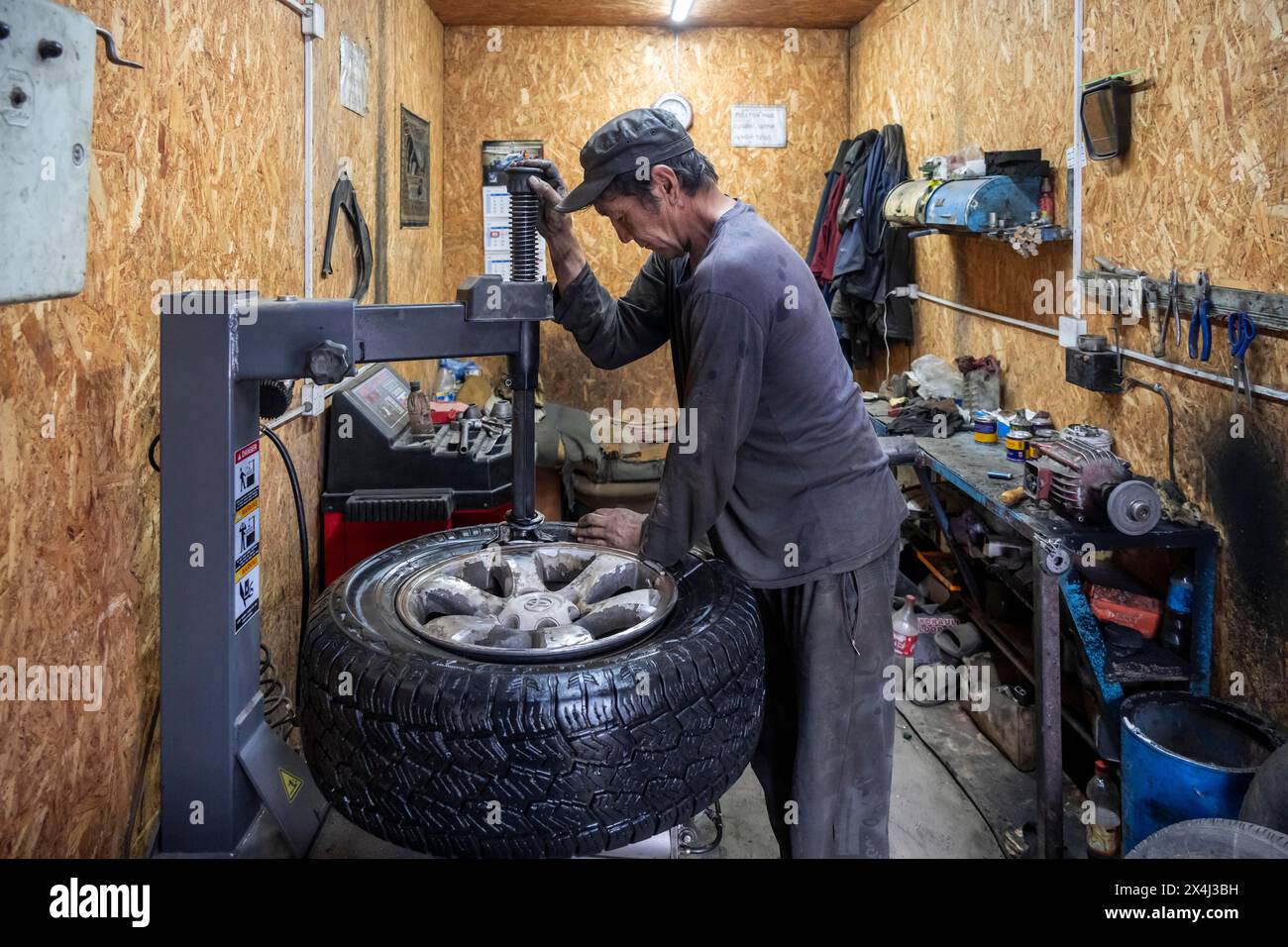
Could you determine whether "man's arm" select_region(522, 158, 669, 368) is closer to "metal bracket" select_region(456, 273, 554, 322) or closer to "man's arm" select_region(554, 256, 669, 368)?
"man's arm" select_region(554, 256, 669, 368)

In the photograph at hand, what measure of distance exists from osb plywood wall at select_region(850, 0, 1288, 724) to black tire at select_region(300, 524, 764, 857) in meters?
1.82

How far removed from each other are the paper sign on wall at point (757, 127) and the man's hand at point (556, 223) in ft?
14.5

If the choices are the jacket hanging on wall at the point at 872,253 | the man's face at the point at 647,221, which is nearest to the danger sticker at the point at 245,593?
the man's face at the point at 647,221

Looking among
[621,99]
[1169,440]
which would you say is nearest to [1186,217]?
[1169,440]

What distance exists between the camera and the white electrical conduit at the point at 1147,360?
245 centimetres

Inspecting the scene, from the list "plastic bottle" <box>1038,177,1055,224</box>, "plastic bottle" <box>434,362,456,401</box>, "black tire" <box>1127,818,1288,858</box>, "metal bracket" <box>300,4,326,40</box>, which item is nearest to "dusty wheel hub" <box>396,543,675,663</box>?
"black tire" <box>1127,818,1288,858</box>

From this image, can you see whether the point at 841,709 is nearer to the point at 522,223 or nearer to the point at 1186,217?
the point at 522,223

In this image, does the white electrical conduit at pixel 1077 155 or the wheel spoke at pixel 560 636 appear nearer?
the wheel spoke at pixel 560 636

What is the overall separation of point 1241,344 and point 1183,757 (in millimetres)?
1048

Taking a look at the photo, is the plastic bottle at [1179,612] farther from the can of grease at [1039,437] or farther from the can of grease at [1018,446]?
the can of grease at [1018,446]

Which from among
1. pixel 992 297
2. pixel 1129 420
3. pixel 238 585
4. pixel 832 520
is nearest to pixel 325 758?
pixel 238 585

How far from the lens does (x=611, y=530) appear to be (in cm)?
179

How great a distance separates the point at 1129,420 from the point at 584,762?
2.53 metres

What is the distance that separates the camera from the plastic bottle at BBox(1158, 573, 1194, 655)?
2.69 meters
